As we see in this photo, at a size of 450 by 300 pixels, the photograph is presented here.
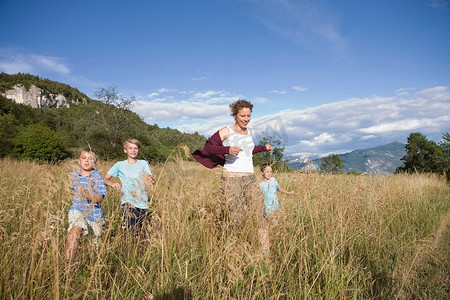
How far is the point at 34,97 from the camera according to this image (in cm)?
12512

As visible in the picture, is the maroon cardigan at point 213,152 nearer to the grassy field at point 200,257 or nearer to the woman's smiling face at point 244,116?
the woman's smiling face at point 244,116

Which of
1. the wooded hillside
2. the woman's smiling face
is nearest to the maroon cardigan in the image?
the woman's smiling face

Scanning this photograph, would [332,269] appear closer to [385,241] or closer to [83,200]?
[385,241]

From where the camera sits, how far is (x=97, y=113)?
3516 cm

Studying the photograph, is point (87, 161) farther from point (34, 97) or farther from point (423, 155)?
point (34, 97)

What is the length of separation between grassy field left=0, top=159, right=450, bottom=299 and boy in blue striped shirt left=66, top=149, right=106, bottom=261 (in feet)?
0.30

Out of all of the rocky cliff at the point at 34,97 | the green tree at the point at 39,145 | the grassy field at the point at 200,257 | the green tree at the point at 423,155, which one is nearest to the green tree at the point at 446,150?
the green tree at the point at 423,155

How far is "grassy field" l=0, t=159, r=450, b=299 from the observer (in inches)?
69.4

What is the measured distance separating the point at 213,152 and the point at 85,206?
167 cm

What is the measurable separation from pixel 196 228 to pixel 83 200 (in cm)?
132

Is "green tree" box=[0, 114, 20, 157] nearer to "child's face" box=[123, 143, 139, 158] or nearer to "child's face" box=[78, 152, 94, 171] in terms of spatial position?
"child's face" box=[123, 143, 139, 158]

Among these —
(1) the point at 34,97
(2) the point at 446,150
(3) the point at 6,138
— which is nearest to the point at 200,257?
(2) the point at 446,150

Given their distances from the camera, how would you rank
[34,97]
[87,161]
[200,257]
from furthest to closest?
[34,97], [87,161], [200,257]

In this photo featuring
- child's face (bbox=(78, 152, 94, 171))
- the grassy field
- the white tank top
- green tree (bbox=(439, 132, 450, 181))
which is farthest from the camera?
green tree (bbox=(439, 132, 450, 181))
